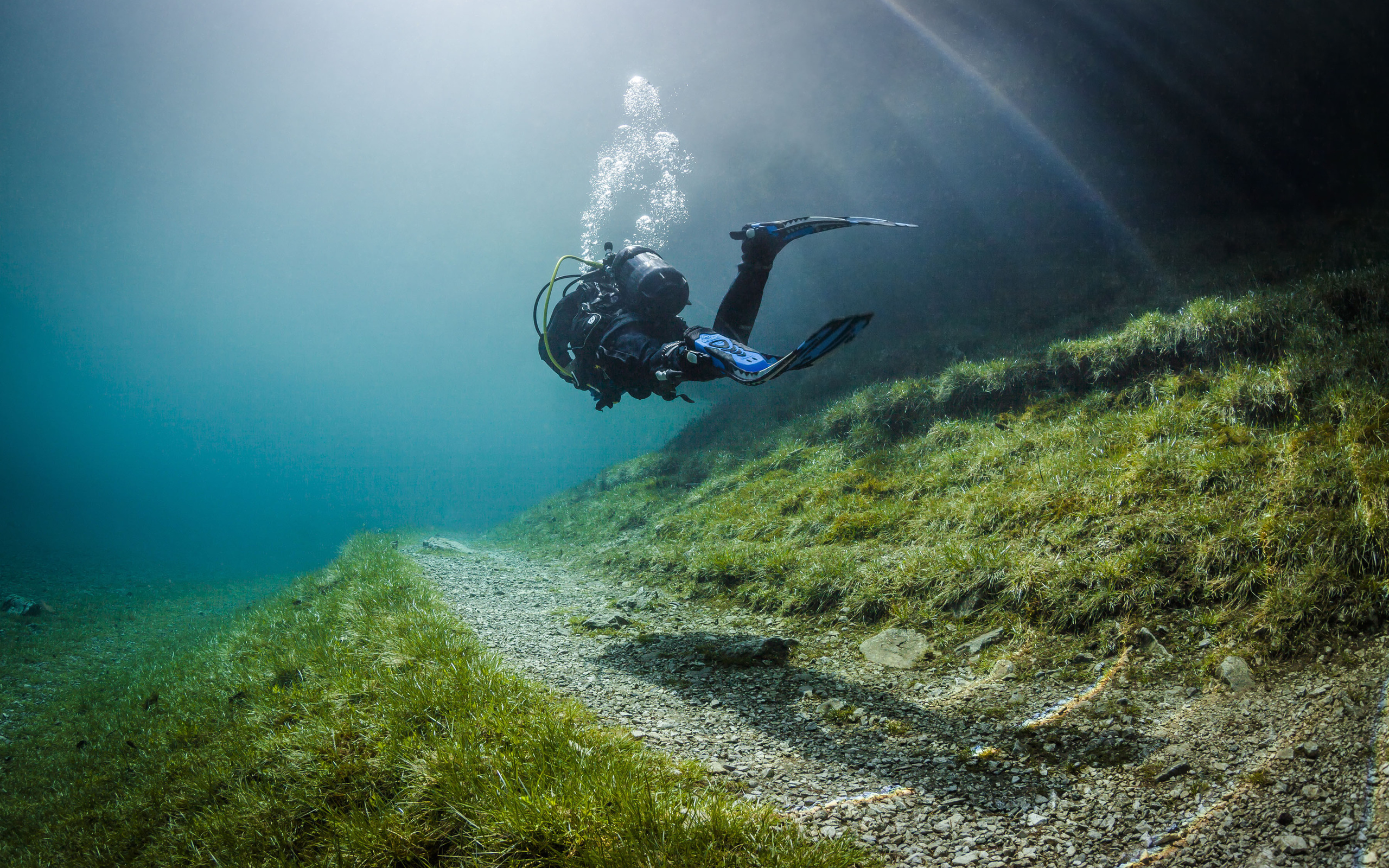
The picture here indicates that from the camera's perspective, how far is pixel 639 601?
26.2 feet

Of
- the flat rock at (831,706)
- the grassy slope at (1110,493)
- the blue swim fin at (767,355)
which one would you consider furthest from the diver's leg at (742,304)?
the flat rock at (831,706)

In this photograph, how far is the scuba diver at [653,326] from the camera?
16.4 ft

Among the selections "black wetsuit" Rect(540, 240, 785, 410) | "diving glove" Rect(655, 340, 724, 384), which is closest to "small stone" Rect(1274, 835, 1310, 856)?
"diving glove" Rect(655, 340, 724, 384)

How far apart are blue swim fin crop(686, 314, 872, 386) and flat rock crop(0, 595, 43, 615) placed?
2388 centimetres

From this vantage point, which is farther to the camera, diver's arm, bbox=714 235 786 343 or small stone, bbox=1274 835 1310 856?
diver's arm, bbox=714 235 786 343

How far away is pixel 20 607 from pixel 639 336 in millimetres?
23450

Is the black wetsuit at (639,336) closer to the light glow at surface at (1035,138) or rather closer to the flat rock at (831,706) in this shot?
the flat rock at (831,706)

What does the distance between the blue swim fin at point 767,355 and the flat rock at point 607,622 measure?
3.63 m

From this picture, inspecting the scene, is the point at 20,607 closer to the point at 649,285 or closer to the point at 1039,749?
the point at 649,285

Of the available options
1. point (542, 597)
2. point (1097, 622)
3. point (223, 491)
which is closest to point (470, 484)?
point (223, 491)

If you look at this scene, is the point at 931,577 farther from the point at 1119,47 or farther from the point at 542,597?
the point at 1119,47

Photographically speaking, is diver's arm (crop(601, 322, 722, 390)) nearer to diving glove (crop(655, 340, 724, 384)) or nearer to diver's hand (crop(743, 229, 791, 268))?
diving glove (crop(655, 340, 724, 384))

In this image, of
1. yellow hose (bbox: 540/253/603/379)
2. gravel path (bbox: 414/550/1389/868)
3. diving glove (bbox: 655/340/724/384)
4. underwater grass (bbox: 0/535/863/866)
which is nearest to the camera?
gravel path (bbox: 414/550/1389/868)

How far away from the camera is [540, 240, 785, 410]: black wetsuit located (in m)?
5.46
